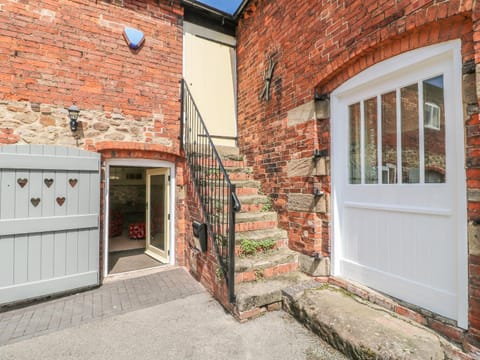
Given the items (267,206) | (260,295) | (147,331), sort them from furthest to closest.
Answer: (267,206) < (260,295) < (147,331)

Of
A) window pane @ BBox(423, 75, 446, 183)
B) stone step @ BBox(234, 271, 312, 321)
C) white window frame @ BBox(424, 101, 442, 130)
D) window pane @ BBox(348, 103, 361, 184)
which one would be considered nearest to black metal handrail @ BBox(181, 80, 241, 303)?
stone step @ BBox(234, 271, 312, 321)

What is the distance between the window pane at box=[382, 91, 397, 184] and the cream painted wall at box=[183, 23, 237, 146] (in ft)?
9.64

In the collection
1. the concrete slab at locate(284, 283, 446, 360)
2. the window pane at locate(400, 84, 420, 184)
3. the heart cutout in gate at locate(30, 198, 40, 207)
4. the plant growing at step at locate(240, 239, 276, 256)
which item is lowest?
the concrete slab at locate(284, 283, 446, 360)

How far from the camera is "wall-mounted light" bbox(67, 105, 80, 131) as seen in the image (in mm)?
3352

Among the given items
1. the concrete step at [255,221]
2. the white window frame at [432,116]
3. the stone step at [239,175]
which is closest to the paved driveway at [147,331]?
the concrete step at [255,221]

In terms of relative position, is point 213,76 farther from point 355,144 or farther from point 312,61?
point 355,144

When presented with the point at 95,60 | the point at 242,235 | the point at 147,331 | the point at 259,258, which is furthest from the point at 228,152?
the point at 147,331

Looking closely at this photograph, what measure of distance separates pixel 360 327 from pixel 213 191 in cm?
239

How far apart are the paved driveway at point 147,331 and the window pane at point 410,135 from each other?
1.71 m

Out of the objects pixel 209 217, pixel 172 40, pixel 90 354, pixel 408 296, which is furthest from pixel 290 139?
pixel 90 354

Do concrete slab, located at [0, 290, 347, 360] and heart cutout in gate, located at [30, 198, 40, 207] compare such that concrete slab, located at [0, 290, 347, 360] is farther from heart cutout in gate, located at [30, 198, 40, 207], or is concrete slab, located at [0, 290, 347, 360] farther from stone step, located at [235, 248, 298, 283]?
heart cutout in gate, located at [30, 198, 40, 207]

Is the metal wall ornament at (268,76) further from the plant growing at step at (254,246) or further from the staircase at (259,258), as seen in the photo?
the plant growing at step at (254,246)

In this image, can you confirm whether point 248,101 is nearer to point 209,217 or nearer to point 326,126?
point 326,126

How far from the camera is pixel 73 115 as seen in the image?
337cm
